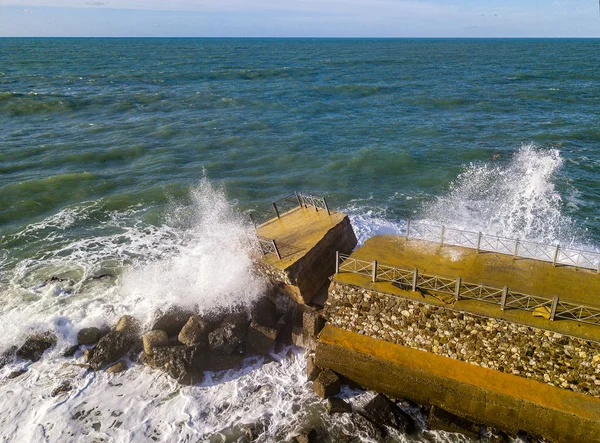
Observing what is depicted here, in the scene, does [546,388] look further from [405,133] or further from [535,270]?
[405,133]

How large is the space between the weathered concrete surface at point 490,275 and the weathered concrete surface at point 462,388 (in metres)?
2.06

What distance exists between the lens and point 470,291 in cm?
1433

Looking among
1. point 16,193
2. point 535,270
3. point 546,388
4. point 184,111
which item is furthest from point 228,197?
point 184,111

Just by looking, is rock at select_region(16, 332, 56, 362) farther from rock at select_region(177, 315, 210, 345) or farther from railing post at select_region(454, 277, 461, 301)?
railing post at select_region(454, 277, 461, 301)

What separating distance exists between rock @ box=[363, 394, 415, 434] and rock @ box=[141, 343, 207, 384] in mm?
6392

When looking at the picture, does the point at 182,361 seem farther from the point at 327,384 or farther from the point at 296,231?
the point at 296,231

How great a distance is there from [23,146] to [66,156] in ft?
24.2

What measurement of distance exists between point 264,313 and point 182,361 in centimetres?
370

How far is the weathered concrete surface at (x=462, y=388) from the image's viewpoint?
498 inches

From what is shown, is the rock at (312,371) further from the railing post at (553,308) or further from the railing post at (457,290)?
the railing post at (553,308)

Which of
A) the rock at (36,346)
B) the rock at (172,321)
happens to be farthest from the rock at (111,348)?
the rock at (36,346)

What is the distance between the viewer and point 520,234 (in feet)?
86.8

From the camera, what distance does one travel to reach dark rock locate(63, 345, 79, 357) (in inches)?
688

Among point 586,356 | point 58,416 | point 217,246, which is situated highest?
point 586,356
